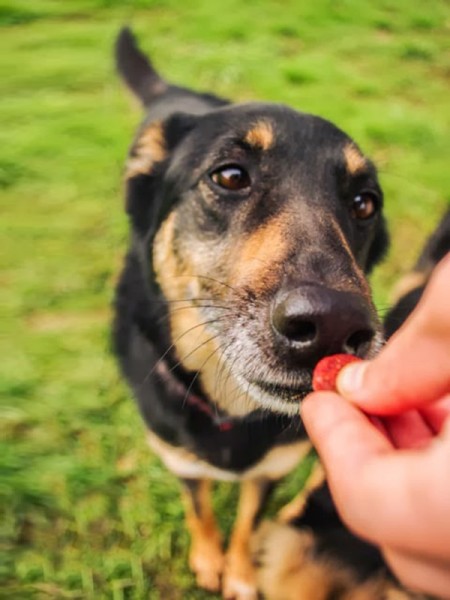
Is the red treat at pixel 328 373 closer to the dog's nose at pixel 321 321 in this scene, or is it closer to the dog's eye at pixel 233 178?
the dog's nose at pixel 321 321

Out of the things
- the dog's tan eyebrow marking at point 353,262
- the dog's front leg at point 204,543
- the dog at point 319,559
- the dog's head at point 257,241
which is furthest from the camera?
the dog's front leg at point 204,543

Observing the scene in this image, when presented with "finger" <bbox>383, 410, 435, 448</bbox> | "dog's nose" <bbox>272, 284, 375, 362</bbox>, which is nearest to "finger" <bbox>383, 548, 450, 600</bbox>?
"finger" <bbox>383, 410, 435, 448</bbox>

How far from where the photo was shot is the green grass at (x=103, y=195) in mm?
2633

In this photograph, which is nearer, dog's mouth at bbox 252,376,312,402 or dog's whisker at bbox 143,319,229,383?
dog's mouth at bbox 252,376,312,402

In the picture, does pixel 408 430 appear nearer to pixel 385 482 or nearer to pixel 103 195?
pixel 385 482

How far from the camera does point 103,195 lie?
176 inches

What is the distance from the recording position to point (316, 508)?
7.42 feet

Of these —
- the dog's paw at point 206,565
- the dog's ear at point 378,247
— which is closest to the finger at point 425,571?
the dog's ear at point 378,247

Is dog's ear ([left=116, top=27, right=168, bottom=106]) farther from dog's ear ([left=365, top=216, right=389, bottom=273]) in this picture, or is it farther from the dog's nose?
the dog's nose

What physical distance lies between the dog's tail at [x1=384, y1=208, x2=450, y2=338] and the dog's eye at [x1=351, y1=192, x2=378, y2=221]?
0.66 metres

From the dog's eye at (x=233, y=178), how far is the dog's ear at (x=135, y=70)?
2137mm

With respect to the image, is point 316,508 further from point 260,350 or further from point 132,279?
point 132,279

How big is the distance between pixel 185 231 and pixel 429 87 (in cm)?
495

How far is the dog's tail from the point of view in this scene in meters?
2.69
